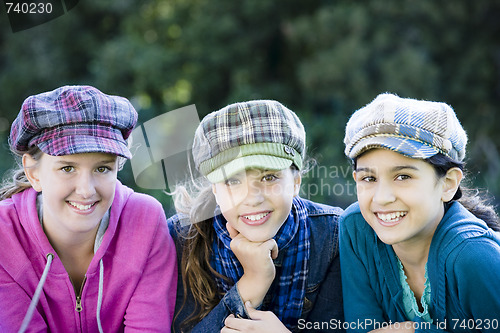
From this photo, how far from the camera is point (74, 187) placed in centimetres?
193

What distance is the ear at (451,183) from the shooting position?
6.33ft

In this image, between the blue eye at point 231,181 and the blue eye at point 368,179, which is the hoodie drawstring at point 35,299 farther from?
the blue eye at point 368,179

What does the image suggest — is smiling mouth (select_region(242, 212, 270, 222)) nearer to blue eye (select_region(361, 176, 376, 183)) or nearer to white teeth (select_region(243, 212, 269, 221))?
white teeth (select_region(243, 212, 269, 221))

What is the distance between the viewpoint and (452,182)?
1944 mm

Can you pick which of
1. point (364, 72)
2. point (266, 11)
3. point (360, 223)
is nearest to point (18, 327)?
point (360, 223)

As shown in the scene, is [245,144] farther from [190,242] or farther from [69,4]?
[69,4]

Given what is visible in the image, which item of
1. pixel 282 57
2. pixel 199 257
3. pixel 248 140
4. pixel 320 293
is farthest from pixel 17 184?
pixel 282 57

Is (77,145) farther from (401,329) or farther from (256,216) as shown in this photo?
(401,329)

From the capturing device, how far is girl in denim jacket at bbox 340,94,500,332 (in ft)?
5.91

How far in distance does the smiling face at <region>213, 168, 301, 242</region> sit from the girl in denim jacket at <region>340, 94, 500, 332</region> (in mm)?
271

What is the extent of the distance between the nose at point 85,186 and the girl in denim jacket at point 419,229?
0.93m

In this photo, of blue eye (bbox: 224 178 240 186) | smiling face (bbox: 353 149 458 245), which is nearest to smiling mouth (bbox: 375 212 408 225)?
smiling face (bbox: 353 149 458 245)

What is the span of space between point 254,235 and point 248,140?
14.0 inches

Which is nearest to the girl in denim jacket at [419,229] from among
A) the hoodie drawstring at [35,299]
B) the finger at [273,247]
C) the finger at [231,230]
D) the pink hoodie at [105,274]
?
the finger at [273,247]
